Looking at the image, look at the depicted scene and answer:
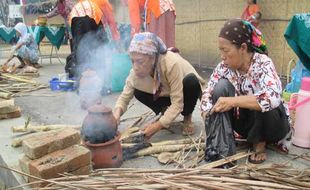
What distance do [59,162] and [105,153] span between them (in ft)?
1.29

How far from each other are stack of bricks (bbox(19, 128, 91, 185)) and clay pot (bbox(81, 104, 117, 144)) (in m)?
0.11

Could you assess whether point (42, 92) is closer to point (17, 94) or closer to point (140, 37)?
point (17, 94)

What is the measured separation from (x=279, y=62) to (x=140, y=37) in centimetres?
463

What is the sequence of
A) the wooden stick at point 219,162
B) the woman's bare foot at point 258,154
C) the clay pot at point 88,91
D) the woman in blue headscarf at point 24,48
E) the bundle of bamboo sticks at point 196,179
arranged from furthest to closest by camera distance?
the woman in blue headscarf at point 24,48, the clay pot at point 88,91, the woman's bare foot at point 258,154, the wooden stick at point 219,162, the bundle of bamboo sticks at point 196,179

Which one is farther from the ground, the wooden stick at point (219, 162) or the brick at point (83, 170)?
the wooden stick at point (219, 162)

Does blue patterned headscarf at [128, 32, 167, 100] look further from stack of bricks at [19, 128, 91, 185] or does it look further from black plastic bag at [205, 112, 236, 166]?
stack of bricks at [19, 128, 91, 185]

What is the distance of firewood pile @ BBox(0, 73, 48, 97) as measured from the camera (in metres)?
6.26

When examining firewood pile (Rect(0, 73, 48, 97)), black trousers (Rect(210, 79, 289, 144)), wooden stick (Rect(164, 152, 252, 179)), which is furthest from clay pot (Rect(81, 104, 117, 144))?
firewood pile (Rect(0, 73, 48, 97))

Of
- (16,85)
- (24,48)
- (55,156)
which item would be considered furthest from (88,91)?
(24,48)

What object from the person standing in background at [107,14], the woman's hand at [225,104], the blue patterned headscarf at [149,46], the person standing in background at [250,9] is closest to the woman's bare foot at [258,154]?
the woman's hand at [225,104]

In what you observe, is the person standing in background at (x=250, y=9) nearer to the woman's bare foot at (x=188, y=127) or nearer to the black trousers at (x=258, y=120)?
the woman's bare foot at (x=188, y=127)

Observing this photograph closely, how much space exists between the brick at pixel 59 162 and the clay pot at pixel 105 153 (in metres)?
0.12

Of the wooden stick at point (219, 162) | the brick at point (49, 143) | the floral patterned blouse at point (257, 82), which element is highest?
the floral patterned blouse at point (257, 82)

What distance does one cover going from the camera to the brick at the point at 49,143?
2598 mm
